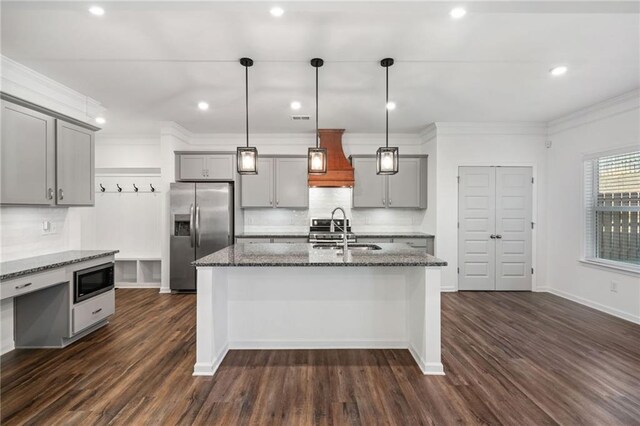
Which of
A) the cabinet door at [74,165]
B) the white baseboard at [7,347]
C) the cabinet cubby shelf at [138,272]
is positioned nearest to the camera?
the white baseboard at [7,347]

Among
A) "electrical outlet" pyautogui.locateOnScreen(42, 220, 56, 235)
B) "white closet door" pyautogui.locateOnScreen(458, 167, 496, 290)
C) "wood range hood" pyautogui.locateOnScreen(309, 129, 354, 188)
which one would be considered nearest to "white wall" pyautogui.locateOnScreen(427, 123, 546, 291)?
"white closet door" pyautogui.locateOnScreen(458, 167, 496, 290)

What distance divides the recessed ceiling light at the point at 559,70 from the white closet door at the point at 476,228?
199 centimetres

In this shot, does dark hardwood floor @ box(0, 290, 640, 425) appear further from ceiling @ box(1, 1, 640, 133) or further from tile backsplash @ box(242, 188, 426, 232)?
ceiling @ box(1, 1, 640, 133)

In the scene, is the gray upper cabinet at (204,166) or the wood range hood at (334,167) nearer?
the wood range hood at (334,167)

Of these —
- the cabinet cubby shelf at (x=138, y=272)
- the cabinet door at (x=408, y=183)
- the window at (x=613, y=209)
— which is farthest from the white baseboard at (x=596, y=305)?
the cabinet cubby shelf at (x=138, y=272)

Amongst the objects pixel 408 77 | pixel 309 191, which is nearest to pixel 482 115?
pixel 408 77

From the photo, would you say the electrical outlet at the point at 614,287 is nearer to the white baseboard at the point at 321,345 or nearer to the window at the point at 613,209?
the window at the point at 613,209

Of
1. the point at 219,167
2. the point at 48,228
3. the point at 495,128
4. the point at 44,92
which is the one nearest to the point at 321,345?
the point at 48,228

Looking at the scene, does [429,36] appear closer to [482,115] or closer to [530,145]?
[482,115]

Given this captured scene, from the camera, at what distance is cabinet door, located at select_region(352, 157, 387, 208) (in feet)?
17.6

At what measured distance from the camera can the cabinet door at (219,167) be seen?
518 cm

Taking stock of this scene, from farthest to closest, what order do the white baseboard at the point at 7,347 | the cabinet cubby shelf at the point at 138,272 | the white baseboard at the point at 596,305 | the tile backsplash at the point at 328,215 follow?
the tile backsplash at the point at 328,215 < the cabinet cubby shelf at the point at 138,272 < the white baseboard at the point at 596,305 < the white baseboard at the point at 7,347

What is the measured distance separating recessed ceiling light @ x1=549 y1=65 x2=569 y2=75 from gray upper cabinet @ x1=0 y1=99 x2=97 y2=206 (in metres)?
5.15

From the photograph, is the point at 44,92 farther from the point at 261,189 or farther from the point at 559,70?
the point at 559,70
